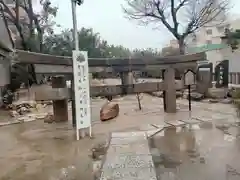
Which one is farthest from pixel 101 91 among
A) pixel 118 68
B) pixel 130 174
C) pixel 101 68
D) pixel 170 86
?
pixel 130 174

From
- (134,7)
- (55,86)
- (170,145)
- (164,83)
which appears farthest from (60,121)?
(134,7)

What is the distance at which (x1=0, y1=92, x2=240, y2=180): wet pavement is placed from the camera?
3617 millimetres

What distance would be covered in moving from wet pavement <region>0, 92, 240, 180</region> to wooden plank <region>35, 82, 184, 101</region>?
755 mm

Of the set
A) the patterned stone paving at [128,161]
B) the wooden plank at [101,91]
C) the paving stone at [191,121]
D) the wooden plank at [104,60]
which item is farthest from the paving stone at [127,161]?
the paving stone at [191,121]

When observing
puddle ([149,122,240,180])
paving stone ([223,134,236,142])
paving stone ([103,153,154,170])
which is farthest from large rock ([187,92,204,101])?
paving stone ([103,153,154,170])

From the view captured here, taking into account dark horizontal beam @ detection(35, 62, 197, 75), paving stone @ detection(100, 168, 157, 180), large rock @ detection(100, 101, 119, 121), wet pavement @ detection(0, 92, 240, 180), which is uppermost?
dark horizontal beam @ detection(35, 62, 197, 75)

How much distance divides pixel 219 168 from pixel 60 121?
467 cm

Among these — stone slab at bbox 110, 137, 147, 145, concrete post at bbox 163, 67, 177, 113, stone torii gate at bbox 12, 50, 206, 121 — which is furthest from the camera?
concrete post at bbox 163, 67, 177, 113

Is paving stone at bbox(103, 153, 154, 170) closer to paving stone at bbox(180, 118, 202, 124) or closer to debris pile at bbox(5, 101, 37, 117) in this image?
paving stone at bbox(180, 118, 202, 124)

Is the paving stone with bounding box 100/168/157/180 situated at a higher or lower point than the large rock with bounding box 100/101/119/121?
lower

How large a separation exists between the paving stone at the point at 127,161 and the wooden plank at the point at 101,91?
2.48m

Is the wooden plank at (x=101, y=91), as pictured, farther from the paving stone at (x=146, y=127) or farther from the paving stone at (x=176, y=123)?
the paving stone at (x=176, y=123)

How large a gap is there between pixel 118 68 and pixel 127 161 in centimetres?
348

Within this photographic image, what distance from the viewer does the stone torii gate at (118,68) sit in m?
5.50
